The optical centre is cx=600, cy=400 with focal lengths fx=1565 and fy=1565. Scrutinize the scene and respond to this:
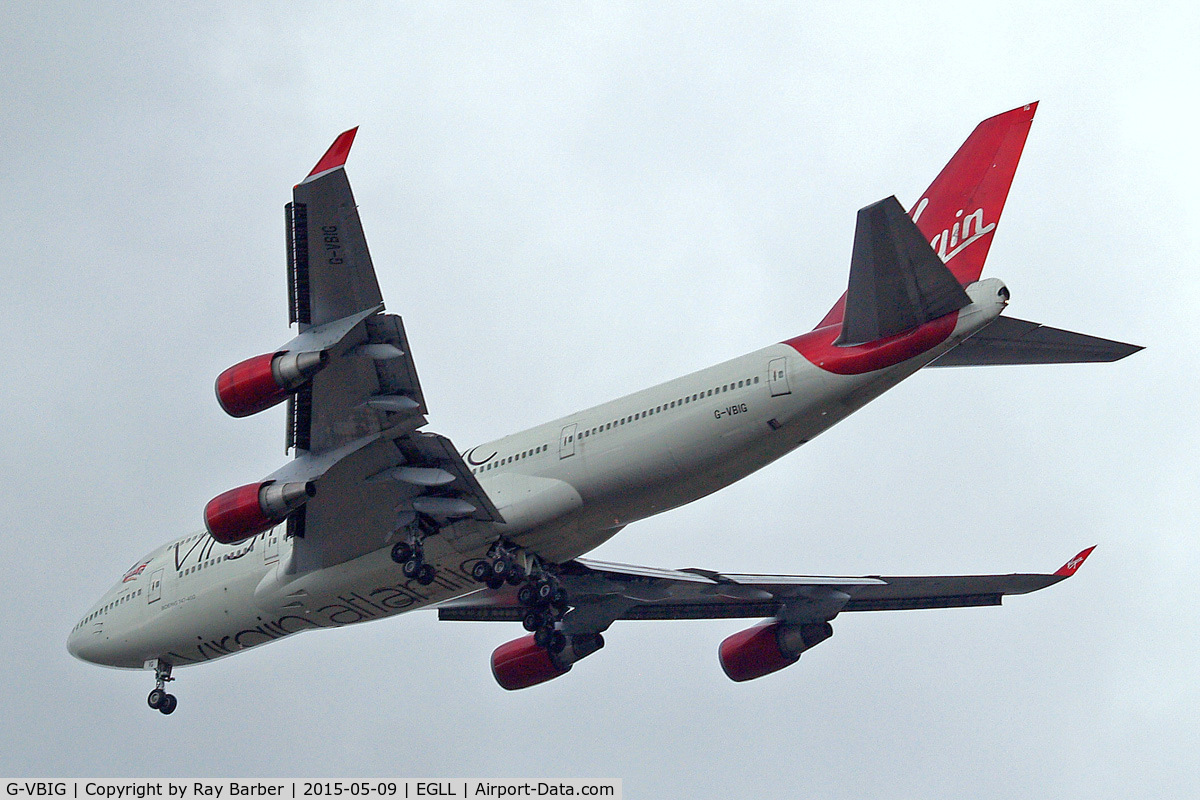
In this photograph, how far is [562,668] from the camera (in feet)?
106

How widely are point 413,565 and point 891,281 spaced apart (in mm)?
9456

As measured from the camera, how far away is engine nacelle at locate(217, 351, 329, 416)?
23.3 m

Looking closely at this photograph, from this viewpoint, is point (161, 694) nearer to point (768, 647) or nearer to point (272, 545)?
point (272, 545)

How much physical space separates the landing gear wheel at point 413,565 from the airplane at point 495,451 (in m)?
0.04

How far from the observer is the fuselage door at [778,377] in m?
24.7

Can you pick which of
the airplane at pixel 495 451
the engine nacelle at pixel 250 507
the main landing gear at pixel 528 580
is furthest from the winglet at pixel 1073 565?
the engine nacelle at pixel 250 507

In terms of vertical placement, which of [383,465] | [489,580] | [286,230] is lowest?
[489,580]

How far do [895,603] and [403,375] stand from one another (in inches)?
564

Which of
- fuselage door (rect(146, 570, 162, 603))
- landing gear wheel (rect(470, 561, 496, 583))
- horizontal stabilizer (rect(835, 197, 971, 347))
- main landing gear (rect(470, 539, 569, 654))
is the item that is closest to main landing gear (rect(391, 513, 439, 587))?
landing gear wheel (rect(470, 561, 496, 583))

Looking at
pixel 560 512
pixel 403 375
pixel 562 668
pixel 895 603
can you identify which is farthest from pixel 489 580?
pixel 895 603

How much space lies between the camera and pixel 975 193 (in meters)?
26.9

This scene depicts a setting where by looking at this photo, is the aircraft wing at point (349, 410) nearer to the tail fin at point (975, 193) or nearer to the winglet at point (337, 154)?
the winglet at point (337, 154)

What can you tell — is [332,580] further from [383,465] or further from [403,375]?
[403,375]

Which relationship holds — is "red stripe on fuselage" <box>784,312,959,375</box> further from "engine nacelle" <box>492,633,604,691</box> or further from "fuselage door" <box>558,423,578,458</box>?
"engine nacelle" <box>492,633,604,691</box>
